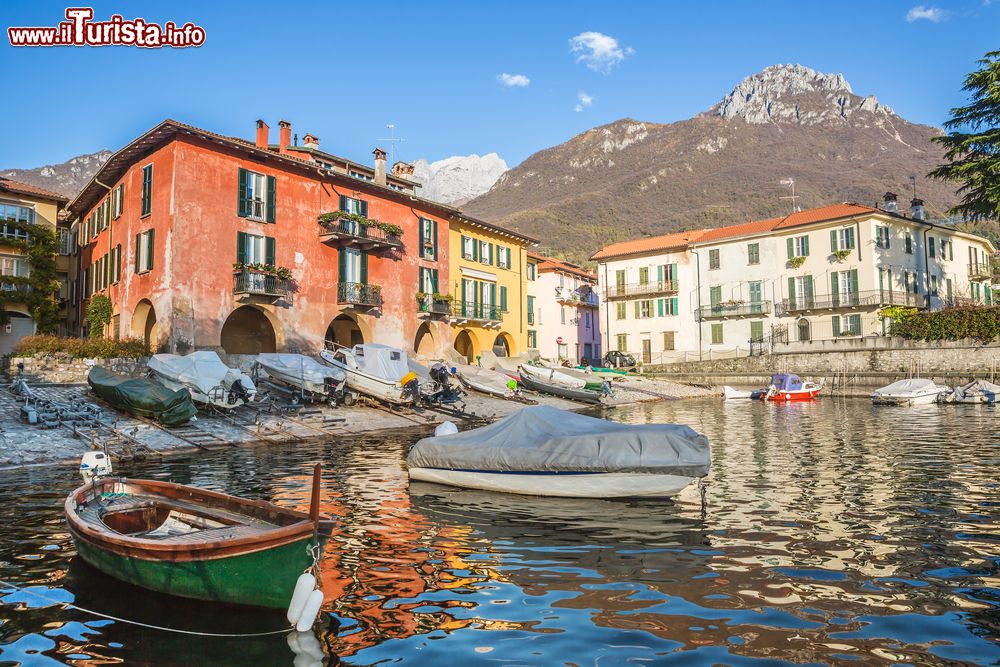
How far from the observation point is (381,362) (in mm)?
29953

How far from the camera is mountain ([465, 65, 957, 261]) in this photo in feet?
418

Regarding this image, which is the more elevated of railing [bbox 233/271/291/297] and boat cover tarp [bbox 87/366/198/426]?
railing [bbox 233/271/291/297]

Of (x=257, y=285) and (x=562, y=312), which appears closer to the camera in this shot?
(x=257, y=285)

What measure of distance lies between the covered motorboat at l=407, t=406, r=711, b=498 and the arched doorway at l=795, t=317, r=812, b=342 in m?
46.6

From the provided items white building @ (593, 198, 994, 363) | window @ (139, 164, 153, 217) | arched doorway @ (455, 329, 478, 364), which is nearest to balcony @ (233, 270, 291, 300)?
window @ (139, 164, 153, 217)

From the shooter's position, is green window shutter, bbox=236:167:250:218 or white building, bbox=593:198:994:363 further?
white building, bbox=593:198:994:363

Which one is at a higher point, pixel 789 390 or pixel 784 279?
pixel 784 279

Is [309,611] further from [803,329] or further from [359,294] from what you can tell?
[803,329]

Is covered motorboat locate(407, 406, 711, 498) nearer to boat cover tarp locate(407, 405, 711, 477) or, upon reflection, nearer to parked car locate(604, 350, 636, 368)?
boat cover tarp locate(407, 405, 711, 477)

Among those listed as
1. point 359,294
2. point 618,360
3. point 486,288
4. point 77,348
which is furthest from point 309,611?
point 618,360

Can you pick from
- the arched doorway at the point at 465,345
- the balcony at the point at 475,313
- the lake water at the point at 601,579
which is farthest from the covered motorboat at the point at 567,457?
the arched doorway at the point at 465,345

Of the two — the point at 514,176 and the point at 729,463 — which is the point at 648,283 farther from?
the point at 514,176

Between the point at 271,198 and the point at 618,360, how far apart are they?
35021mm

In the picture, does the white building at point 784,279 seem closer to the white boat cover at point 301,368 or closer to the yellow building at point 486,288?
the yellow building at point 486,288
